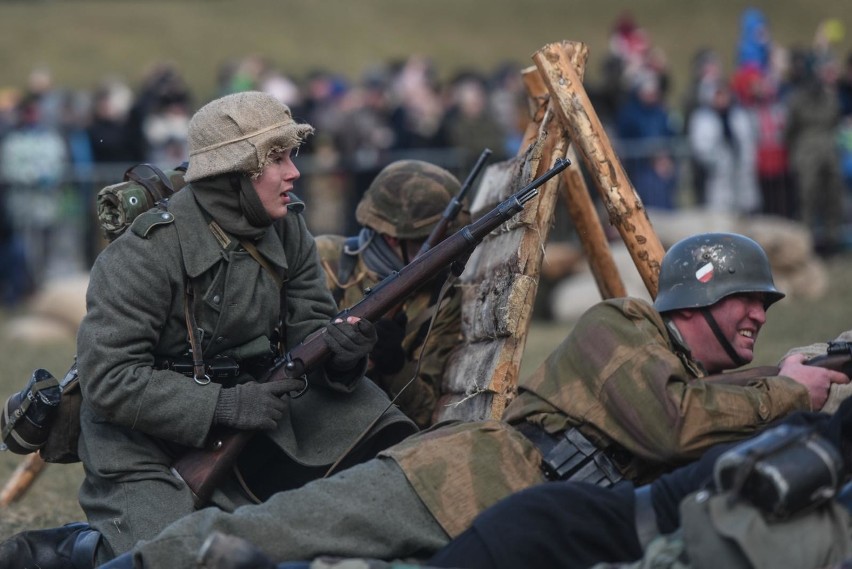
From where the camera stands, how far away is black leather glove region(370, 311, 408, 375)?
7.10 m

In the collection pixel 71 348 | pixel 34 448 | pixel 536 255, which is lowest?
pixel 71 348

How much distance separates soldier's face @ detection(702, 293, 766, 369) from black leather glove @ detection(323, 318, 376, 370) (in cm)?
140

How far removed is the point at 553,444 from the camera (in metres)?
5.39

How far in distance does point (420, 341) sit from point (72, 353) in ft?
23.5

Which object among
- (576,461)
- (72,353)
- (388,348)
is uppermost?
(388,348)

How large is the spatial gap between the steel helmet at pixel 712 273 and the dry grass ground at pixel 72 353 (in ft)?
11.6

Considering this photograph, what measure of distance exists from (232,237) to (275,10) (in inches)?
1651

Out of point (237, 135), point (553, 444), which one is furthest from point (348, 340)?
point (553, 444)

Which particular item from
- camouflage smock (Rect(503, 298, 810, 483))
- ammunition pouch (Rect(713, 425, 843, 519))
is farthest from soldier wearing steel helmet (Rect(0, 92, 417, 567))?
ammunition pouch (Rect(713, 425, 843, 519))

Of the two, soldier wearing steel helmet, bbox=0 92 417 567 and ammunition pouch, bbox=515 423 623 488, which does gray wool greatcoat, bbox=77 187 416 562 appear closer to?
soldier wearing steel helmet, bbox=0 92 417 567

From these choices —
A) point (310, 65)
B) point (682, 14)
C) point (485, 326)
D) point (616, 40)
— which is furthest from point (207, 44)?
point (485, 326)

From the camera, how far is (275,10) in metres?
46.8

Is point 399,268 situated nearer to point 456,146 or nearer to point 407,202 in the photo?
point 407,202

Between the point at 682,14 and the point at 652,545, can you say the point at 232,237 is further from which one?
the point at 682,14
